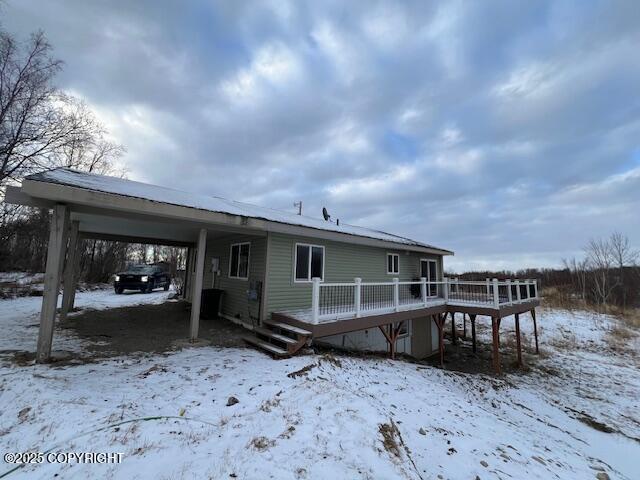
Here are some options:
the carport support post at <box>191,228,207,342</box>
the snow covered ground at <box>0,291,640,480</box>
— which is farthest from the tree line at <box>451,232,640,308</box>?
the carport support post at <box>191,228,207,342</box>

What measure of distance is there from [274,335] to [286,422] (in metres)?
3.14

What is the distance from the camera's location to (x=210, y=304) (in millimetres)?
9531

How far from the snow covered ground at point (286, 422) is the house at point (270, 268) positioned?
46.7 inches

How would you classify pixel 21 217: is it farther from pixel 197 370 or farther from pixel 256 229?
pixel 197 370

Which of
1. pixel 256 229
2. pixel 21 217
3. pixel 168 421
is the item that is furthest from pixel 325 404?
pixel 21 217

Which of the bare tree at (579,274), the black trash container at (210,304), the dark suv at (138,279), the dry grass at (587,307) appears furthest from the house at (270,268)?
the bare tree at (579,274)

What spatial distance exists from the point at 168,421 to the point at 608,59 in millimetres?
14969

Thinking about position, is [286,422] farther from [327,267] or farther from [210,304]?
[210,304]

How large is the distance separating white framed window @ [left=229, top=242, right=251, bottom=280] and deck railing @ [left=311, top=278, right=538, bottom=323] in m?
2.59

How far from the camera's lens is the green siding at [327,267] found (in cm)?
802

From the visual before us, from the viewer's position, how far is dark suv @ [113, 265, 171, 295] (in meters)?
17.8

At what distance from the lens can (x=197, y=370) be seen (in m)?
5.02

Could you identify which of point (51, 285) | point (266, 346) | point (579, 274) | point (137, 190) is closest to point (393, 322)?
point (266, 346)

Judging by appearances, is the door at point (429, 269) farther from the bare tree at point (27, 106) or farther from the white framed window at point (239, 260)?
the bare tree at point (27, 106)
